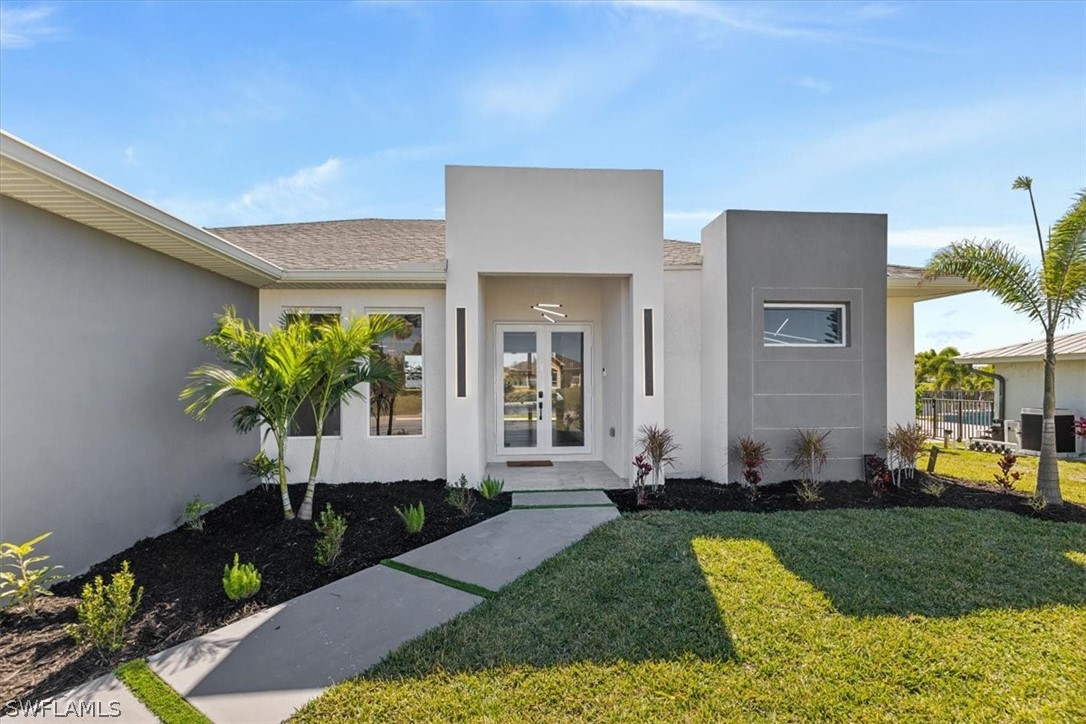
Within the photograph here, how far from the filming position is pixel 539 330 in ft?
34.3

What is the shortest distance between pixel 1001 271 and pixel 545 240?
7.25 metres

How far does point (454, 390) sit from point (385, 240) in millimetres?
4321

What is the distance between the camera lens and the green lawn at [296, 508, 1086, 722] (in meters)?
3.06

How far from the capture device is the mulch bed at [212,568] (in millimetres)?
3469

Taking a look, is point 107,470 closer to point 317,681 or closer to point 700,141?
point 317,681

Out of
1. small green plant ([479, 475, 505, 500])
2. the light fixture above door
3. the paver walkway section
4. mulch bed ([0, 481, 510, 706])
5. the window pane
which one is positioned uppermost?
the light fixture above door

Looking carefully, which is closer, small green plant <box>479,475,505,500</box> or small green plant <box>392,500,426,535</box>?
small green plant <box>392,500,426,535</box>

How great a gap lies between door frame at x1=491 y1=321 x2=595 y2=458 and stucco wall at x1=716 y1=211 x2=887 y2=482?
3.06 m

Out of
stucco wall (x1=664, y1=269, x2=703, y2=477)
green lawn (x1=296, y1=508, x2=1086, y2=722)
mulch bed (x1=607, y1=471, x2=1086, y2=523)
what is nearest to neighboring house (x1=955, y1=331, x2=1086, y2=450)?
mulch bed (x1=607, y1=471, x2=1086, y2=523)

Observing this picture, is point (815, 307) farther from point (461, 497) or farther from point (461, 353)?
point (461, 497)

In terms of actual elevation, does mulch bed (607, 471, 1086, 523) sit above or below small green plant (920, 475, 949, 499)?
below

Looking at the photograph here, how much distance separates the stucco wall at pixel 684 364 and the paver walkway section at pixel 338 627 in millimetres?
3776

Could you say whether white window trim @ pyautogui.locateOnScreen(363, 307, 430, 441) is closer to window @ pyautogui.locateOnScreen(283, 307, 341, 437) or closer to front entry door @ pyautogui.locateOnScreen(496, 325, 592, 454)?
window @ pyautogui.locateOnScreen(283, 307, 341, 437)

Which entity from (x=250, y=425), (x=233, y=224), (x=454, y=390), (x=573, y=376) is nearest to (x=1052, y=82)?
(x=573, y=376)
